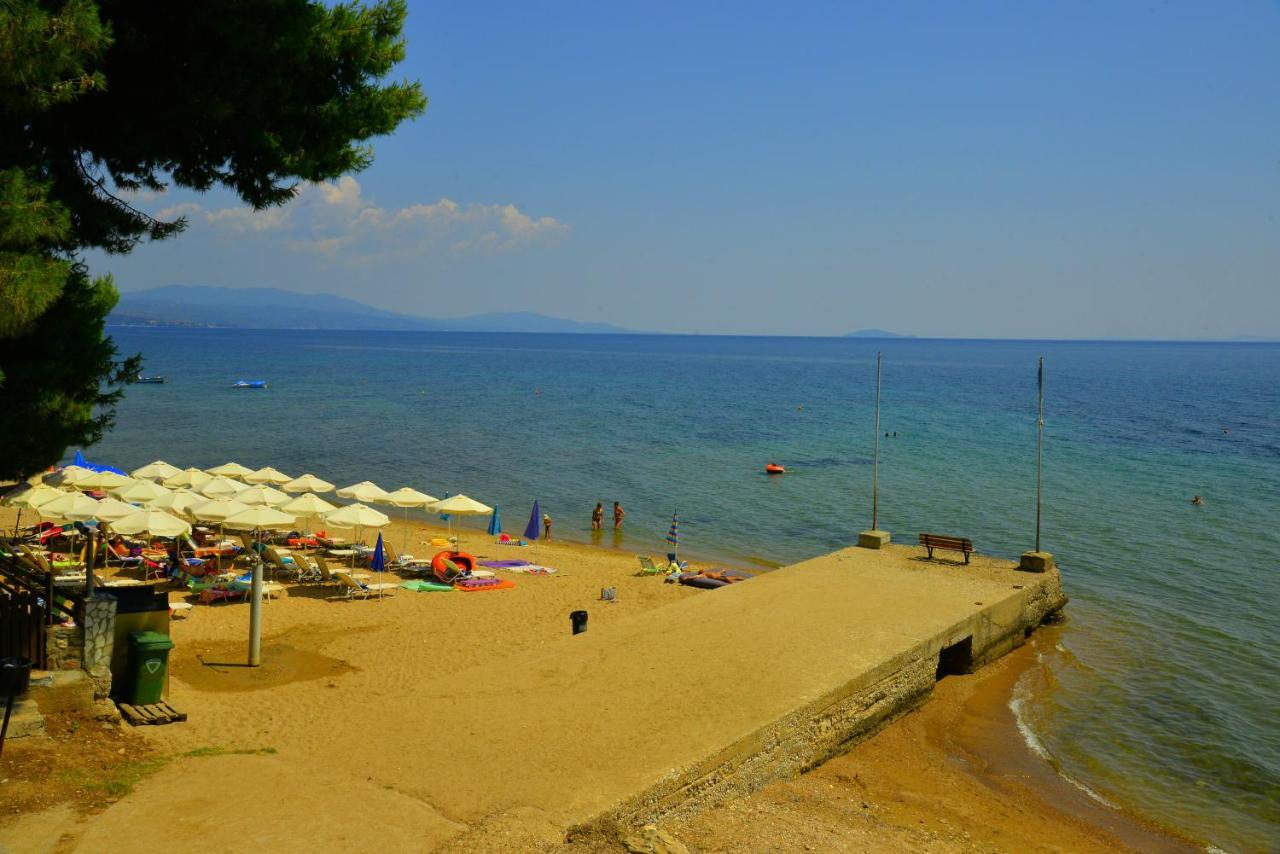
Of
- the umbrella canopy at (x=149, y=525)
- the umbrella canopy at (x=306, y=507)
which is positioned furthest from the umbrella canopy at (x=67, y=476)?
the umbrella canopy at (x=306, y=507)

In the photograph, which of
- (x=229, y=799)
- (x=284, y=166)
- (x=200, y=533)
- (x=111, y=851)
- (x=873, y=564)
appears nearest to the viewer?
(x=111, y=851)

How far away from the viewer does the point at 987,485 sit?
3728 centimetres

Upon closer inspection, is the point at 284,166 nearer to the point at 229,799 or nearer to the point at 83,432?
the point at 83,432

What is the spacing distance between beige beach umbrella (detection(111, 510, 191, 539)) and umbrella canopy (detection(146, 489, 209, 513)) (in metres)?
1.45

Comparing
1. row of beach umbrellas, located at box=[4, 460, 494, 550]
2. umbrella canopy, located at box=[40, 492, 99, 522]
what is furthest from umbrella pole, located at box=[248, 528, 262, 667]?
umbrella canopy, located at box=[40, 492, 99, 522]

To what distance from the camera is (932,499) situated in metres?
34.0

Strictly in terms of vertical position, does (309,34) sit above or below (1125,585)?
above

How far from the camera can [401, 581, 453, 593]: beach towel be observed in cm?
1897

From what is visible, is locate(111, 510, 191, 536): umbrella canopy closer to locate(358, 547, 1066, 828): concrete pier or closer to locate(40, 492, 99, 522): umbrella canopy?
locate(40, 492, 99, 522): umbrella canopy

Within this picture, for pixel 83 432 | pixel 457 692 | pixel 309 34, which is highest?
pixel 309 34

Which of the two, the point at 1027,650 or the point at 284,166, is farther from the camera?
the point at 1027,650

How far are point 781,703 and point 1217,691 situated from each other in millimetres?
9671

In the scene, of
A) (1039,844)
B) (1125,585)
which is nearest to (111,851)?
(1039,844)

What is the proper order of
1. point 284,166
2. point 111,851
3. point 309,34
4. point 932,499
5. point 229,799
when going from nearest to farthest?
point 111,851 < point 229,799 < point 309,34 < point 284,166 < point 932,499
